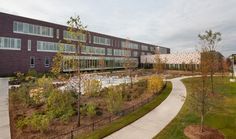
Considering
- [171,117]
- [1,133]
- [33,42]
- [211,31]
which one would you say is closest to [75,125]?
[1,133]

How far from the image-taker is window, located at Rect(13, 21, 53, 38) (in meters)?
39.6

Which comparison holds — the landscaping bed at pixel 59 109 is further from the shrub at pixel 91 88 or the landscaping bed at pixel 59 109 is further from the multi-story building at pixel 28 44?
the multi-story building at pixel 28 44

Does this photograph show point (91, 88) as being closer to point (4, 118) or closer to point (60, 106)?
point (60, 106)

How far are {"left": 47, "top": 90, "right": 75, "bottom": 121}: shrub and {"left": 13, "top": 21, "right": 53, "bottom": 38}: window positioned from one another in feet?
94.7

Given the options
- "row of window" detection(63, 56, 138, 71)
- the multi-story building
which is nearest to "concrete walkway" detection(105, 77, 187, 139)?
the multi-story building

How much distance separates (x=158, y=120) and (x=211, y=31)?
621 inches

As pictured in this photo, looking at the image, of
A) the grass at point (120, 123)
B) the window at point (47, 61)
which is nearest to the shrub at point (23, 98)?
the grass at point (120, 123)

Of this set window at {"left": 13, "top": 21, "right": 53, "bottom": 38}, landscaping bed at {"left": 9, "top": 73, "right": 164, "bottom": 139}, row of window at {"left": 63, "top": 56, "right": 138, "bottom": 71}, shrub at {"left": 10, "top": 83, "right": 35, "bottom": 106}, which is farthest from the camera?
row of window at {"left": 63, "top": 56, "right": 138, "bottom": 71}

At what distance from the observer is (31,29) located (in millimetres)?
42031

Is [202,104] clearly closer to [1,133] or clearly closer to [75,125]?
[75,125]

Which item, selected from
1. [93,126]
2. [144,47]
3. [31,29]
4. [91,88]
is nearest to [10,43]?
[31,29]

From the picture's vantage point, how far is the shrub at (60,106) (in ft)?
49.3

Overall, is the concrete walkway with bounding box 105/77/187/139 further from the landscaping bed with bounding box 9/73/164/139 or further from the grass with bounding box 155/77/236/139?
the landscaping bed with bounding box 9/73/164/139

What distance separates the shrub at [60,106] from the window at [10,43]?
26932 millimetres
